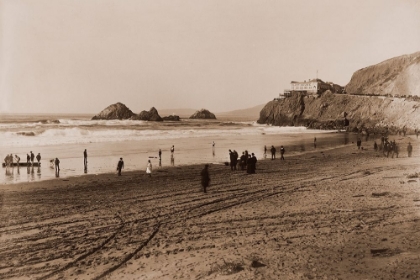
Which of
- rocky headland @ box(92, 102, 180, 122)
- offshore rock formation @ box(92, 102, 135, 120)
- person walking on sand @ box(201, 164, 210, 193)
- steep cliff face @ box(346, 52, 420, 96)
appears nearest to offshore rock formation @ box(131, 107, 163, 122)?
rocky headland @ box(92, 102, 180, 122)

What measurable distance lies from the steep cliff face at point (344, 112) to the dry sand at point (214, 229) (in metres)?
49.6

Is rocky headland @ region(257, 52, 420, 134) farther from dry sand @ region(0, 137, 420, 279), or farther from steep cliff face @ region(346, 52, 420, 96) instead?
dry sand @ region(0, 137, 420, 279)

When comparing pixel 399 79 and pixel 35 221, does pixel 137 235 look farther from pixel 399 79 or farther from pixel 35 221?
pixel 399 79

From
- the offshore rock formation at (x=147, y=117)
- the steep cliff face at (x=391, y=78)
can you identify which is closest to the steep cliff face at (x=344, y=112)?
the steep cliff face at (x=391, y=78)

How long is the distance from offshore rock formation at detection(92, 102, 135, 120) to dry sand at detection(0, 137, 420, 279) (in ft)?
335

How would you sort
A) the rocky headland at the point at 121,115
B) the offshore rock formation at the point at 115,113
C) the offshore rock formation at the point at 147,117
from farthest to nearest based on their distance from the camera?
the offshore rock formation at the point at 115,113
the rocky headland at the point at 121,115
the offshore rock formation at the point at 147,117

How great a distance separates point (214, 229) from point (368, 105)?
72.0 meters

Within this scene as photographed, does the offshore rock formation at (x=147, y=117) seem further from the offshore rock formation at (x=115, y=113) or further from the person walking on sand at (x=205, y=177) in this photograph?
the person walking on sand at (x=205, y=177)

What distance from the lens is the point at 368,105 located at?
73438mm

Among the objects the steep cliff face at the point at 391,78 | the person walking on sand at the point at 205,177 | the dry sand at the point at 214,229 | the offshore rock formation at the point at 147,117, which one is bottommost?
the dry sand at the point at 214,229

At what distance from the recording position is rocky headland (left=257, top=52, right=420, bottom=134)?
63.1 metres

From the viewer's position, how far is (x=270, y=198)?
13.5 m

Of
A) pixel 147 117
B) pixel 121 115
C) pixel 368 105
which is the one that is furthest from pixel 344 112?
pixel 121 115

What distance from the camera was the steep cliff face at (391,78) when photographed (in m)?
87.6
